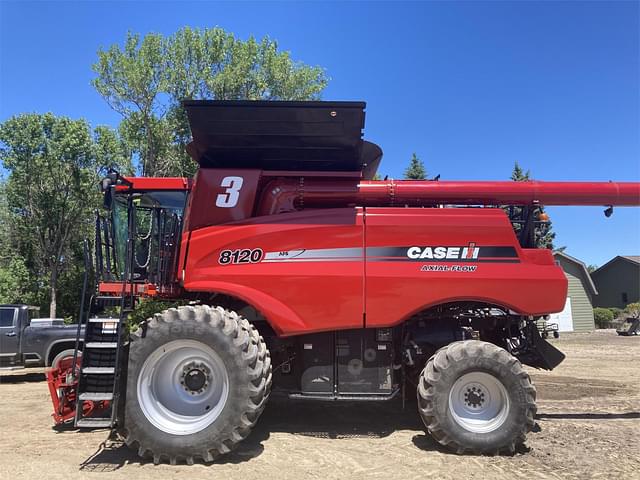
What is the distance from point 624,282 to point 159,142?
1613 inches

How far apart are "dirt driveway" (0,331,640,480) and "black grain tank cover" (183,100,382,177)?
3538mm

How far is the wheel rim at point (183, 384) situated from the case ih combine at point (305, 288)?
18 millimetres

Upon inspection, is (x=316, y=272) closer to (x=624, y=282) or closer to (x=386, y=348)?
(x=386, y=348)

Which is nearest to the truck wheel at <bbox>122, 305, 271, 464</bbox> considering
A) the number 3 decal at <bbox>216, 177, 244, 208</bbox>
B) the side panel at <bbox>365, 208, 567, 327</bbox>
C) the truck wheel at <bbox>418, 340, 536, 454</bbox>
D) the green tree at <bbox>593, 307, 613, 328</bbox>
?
the number 3 decal at <bbox>216, 177, 244, 208</bbox>

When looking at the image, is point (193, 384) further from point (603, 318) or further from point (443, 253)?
point (603, 318)

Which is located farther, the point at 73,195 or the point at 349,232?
the point at 73,195

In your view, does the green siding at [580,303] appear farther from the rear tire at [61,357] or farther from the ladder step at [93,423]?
the ladder step at [93,423]

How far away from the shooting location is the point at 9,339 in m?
11.8

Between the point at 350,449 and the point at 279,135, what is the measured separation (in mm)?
3902

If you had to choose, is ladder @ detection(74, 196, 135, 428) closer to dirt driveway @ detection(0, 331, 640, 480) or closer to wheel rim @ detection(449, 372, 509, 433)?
dirt driveway @ detection(0, 331, 640, 480)

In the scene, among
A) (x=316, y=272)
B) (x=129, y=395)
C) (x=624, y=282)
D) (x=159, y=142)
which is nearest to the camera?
(x=129, y=395)

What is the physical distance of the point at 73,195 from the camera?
21219 millimetres

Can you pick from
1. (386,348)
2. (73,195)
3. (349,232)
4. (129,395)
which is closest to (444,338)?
(386,348)

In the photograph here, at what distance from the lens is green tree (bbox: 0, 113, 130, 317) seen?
19.9 m
